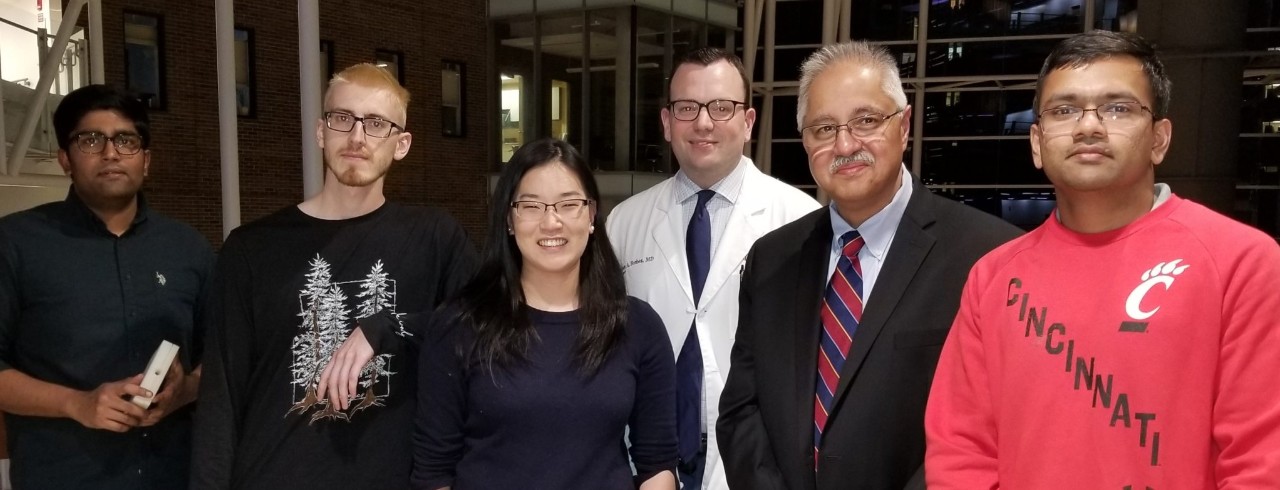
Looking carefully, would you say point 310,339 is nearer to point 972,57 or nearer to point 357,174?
point 357,174

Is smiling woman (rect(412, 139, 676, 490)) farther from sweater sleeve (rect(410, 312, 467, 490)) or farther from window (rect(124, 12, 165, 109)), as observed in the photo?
window (rect(124, 12, 165, 109))

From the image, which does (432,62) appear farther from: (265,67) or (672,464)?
(672,464)

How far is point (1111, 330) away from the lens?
1407mm

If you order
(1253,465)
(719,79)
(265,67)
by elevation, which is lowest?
(1253,465)

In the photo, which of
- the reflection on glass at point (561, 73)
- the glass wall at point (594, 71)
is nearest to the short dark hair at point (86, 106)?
the glass wall at point (594, 71)

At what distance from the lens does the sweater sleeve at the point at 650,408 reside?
200cm

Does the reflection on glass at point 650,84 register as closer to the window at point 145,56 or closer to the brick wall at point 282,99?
the brick wall at point 282,99

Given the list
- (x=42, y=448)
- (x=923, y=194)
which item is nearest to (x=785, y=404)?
(x=923, y=194)

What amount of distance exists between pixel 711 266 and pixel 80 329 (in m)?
1.98

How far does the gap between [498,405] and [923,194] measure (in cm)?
119

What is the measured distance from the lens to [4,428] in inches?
101

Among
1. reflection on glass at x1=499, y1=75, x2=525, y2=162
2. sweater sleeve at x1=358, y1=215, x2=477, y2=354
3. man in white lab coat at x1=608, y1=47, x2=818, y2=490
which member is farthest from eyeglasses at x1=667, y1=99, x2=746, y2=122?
reflection on glass at x1=499, y1=75, x2=525, y2=162

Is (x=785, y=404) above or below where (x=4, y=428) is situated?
above

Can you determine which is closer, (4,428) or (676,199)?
(4,428)
